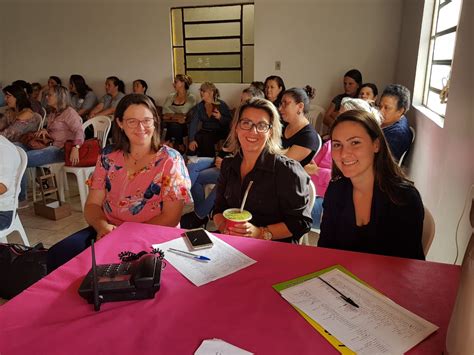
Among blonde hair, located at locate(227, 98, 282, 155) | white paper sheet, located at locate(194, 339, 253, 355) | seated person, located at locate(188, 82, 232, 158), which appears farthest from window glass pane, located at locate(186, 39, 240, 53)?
white paper sheet, located at locate(194, 339, 253, 355)

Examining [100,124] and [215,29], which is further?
[215,29]

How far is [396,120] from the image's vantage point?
300 centimetres

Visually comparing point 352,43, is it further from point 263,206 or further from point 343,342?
point 343,342

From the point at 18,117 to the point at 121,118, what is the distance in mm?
2671

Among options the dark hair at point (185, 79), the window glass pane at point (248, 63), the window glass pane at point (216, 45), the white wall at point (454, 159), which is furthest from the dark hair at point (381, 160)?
the window glass pane at point (216, 45)

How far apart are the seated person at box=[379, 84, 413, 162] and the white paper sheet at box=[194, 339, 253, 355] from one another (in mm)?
2427

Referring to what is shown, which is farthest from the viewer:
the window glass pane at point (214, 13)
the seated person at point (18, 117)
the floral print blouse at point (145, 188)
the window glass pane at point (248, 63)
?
the window glass pane at point (248, 63)

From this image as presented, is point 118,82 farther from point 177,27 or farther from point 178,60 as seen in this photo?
point 177,27

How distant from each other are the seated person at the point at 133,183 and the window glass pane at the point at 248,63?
140 inches

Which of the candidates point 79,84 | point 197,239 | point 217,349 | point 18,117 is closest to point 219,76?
point 79,84

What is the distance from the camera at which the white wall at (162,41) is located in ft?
14.8

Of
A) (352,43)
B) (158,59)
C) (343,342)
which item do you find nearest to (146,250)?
(343,342)

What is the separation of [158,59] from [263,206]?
14.2 feet

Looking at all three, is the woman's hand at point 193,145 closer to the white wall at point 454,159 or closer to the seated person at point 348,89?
the seated person at point 348,89
